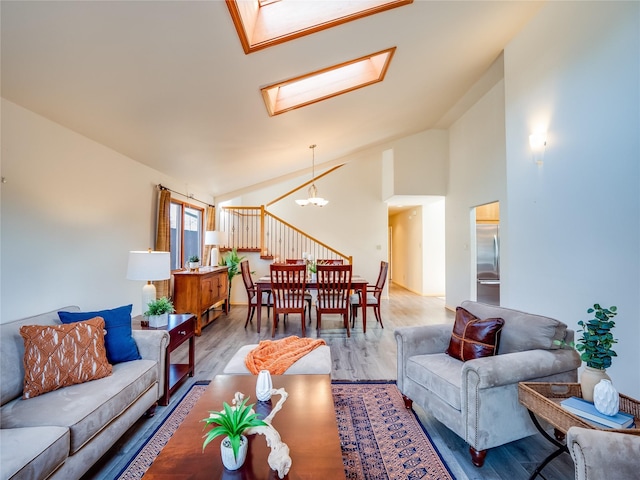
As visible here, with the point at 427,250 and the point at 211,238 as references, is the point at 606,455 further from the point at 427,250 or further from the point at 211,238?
the point at 427,250

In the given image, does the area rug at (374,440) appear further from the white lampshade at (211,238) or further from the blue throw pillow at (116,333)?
the white lampshade at (211,238)

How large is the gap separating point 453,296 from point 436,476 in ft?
15.3

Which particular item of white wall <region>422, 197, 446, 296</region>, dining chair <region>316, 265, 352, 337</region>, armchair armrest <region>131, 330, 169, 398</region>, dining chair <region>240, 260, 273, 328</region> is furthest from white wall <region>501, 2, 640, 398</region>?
white wall <region>422, 197, 446, 296</region>

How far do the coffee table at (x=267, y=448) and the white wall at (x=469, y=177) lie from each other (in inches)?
137

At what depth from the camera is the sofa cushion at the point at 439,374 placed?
1.84m

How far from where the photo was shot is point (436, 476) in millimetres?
1644

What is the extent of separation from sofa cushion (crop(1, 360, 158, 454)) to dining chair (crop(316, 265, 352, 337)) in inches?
103

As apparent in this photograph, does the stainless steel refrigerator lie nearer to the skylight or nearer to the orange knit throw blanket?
the orange knit throw blanket

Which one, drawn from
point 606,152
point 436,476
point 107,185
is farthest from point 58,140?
point 606,152

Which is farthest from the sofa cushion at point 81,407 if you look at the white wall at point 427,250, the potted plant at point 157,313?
the white wall at point 427,250

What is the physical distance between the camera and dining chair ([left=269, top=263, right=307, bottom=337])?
4075mm

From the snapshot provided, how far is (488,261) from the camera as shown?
502 cm

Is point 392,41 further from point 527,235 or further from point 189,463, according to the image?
point 189,463

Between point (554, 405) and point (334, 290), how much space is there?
294 cm
